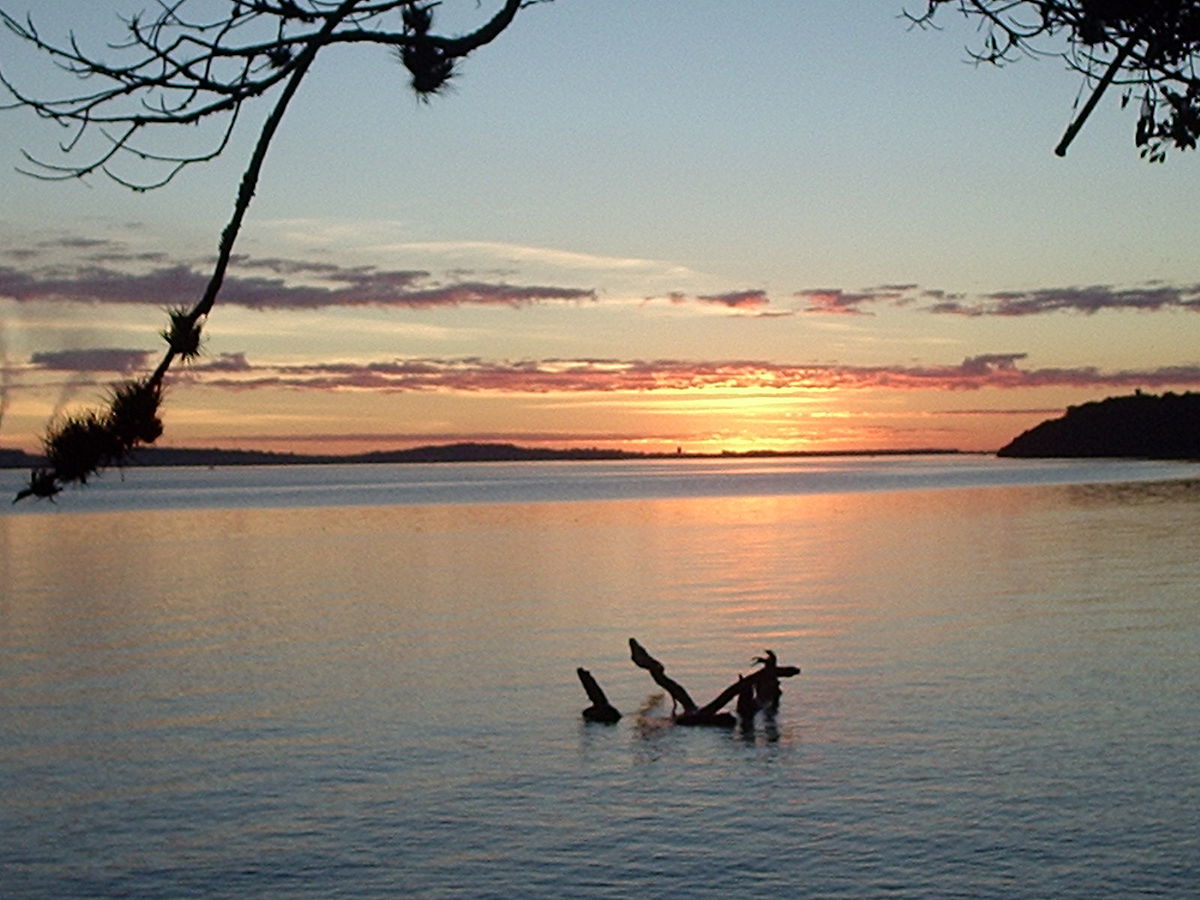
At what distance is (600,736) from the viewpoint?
79.3 ft

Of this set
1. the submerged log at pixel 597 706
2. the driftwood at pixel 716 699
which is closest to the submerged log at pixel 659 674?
the driftwood at pixel 716 699

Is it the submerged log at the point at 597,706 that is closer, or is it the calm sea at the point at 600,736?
the calm sea at the point at 600,736

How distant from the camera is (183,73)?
14.9 ft

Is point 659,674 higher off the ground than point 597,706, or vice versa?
point 659,674

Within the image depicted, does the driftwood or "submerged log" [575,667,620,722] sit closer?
the driftwood

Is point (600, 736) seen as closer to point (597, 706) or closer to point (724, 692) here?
point (597, 706)

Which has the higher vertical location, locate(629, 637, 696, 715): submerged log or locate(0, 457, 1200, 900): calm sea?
locate(629, 637, 696, 715): submerged log

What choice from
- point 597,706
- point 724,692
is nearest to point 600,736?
point 597,706

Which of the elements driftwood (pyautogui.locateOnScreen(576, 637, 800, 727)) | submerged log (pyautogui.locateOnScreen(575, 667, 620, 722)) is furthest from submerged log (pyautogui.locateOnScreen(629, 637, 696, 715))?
submerged log (pyautogui.locateOnScreen(575, 667, 620, 722))

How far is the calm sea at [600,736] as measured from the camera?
660 inches

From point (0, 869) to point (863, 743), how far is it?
1296 cm

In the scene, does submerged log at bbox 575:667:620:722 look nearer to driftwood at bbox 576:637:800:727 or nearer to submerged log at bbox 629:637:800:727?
driftwood at bbox 576:637:800:727

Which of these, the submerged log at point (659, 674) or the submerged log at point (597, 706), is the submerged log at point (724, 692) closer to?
the submerged log at point (659, 674)

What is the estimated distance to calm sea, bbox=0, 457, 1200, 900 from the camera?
16.8 metres
